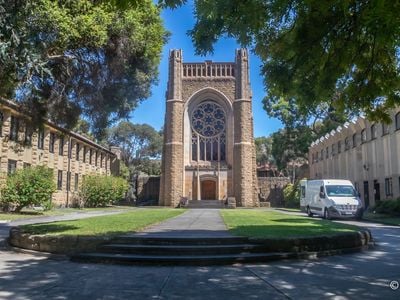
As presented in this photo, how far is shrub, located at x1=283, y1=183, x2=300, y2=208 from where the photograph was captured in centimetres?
4768

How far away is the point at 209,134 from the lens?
2165 inches

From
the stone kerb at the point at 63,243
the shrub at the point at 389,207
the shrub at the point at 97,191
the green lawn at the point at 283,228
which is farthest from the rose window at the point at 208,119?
the stone kerb at the point at 63,243

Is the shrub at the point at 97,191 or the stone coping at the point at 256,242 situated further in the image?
the shrub at the point at 97,191

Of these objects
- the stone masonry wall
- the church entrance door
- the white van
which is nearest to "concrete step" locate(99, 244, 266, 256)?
the white van

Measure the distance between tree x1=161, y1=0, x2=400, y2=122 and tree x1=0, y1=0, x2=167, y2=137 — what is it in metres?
6.68

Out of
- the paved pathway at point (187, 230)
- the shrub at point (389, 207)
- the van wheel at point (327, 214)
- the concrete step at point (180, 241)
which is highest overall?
the shrub at point (389, 207)

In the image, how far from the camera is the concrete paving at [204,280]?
6.59 metres

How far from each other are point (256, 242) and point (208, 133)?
1764 inches

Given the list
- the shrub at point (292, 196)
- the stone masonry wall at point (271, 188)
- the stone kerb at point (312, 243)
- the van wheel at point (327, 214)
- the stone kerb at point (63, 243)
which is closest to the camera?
the stone kerb at point (312, 243)

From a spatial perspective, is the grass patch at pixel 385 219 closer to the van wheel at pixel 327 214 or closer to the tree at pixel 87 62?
the van wheel at pixel 327 214

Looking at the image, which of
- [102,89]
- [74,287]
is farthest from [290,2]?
[102,89]

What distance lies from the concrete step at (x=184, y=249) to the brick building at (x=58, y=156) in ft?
65.1

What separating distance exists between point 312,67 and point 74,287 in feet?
16.2

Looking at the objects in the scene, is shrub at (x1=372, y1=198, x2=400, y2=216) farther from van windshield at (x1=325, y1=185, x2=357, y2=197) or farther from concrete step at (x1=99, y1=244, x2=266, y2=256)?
concrete step at (x1=99, y1=244, x2=266, y2=256)
